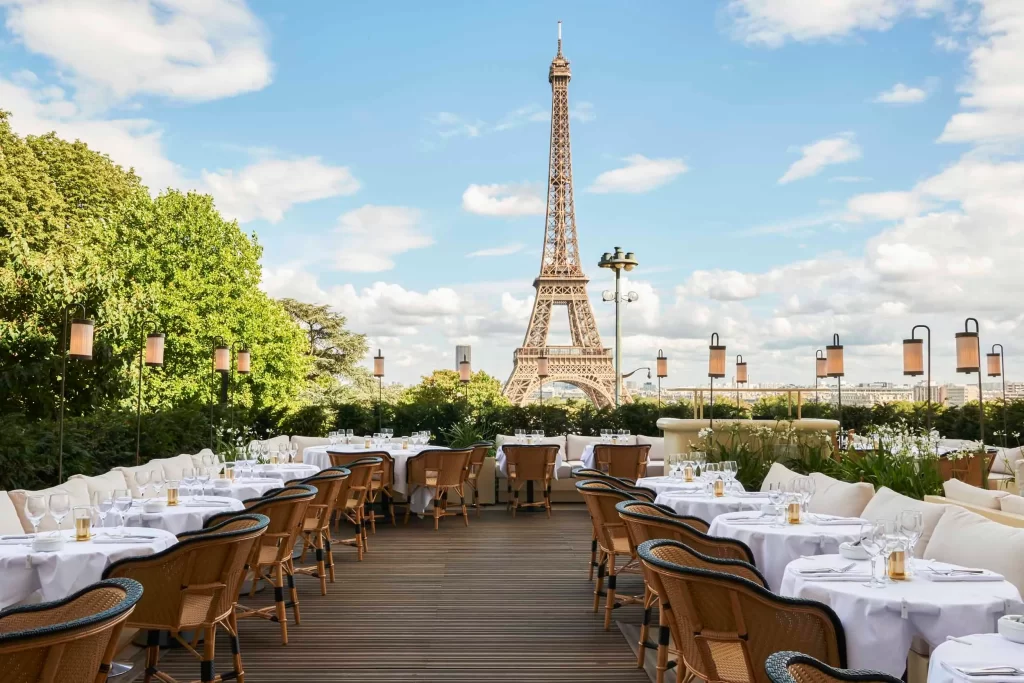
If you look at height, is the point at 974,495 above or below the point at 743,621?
Answer: above

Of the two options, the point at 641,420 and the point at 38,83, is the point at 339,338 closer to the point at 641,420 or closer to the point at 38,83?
the point at 38,83

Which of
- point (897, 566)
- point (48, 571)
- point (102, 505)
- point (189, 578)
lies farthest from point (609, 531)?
point (48, 571)

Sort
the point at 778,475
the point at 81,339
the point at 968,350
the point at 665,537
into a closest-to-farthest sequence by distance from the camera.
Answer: the point at 665,537
the point at 778,475
the point at 81,339
the point at 968,350

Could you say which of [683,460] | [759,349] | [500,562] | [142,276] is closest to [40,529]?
[500,562]

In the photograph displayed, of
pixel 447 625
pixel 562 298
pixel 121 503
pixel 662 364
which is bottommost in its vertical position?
pixel 447 625

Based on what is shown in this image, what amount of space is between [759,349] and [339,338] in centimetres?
2186

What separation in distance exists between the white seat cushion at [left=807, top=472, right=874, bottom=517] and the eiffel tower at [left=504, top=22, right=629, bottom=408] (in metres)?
19.4

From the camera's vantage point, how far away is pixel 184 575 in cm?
364

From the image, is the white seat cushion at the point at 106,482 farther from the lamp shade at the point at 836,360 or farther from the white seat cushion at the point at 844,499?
the lamp shade at the point at 836,360

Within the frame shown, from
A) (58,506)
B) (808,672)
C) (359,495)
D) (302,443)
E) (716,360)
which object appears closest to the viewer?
(808,672)

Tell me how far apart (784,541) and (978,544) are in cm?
87

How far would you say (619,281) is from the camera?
56.6 ft

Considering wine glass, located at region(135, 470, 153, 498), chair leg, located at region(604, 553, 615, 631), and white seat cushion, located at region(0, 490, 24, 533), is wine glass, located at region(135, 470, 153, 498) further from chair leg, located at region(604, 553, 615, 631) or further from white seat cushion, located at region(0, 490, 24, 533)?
chair leg, located at region(604, 553, 615, 631)

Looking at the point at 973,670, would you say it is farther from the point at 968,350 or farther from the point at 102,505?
the point at 968,350
